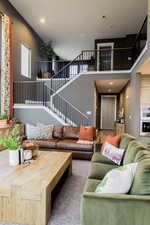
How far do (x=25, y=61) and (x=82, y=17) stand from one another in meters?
3.25

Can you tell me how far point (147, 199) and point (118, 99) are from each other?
10.5 meters

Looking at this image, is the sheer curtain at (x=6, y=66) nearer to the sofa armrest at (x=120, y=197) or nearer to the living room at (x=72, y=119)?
the living room at (x=72, y=119)

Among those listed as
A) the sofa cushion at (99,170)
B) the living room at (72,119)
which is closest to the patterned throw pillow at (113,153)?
the living room at (72,119)

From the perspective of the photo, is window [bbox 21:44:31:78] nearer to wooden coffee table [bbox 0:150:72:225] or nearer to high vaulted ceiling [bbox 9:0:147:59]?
high vaulted ceiling [bbox 9:0:147:59]

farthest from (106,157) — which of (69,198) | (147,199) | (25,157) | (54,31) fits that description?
(54,31)

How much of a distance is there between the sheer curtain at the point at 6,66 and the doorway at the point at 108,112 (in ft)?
23.7

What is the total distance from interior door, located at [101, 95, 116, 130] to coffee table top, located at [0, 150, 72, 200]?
9.06 meters

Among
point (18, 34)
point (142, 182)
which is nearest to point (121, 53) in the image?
point (18, 34)

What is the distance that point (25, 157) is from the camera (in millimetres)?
2592

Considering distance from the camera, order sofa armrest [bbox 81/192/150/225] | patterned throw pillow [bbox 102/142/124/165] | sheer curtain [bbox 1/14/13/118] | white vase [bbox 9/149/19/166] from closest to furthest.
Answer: sofa armrest [bbox 81/192/150/225] < white vase [bbox 9/149/19/166] < patterned throw pillow [bbox 102/142/124/165] < sheer curtain [bbox 1/14/13/118]

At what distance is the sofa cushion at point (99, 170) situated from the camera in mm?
2131

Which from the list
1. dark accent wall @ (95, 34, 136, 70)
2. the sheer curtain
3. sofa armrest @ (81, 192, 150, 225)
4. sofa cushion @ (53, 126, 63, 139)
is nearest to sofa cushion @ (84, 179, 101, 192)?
sofa armrest @ (81, 192, 150, 225)

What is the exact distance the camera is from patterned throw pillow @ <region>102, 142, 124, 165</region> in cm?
261

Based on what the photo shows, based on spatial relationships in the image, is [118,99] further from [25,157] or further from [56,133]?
[25,157]
